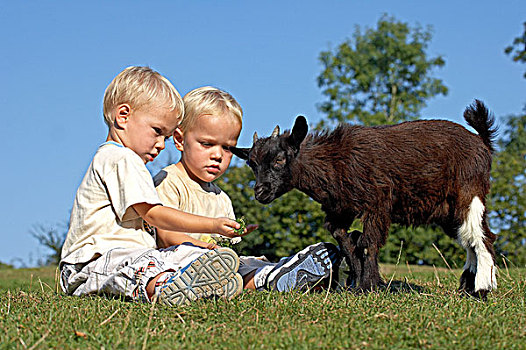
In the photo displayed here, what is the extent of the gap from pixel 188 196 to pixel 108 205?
1.05 meters

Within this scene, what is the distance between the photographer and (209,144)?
207 inches

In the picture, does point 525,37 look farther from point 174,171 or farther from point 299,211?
point 174,171

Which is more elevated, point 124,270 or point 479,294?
point 479,294

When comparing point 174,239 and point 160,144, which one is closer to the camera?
point 160,144

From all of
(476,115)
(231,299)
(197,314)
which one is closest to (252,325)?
(197,314)

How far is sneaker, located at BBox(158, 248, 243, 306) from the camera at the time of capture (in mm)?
3508

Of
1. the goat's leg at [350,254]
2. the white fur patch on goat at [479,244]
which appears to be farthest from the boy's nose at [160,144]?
the white fur patch on goat at [479,244]

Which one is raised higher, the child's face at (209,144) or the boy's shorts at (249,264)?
the child's face at (209,144)

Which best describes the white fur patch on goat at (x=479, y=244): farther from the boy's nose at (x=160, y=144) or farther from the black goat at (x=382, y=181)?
the boy's nose at (x=160, y=144)

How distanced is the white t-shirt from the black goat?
1.00 metres

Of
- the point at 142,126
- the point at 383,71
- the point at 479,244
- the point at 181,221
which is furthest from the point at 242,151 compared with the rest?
the point at 383,71

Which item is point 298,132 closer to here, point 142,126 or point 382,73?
point 142,126

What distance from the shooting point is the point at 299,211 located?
1110 cm

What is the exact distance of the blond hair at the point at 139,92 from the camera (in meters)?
4.55
